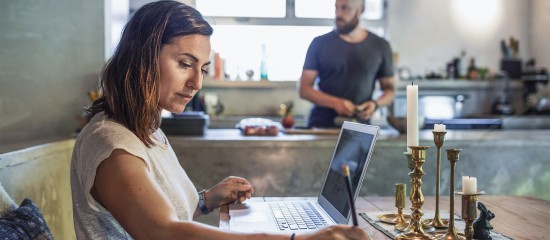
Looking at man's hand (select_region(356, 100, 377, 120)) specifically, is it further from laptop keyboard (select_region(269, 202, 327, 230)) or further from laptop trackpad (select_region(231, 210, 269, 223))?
laptop trackpad (select_region(231, 210, 269, 223))

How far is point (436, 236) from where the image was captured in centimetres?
129

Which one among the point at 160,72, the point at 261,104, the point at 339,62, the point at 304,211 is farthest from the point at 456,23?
the point at 160,72

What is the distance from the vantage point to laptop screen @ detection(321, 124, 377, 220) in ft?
4.21

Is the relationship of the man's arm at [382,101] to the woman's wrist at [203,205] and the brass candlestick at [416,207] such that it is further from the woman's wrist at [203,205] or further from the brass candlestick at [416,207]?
the brass candlestick at [416,207]

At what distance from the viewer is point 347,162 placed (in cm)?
141

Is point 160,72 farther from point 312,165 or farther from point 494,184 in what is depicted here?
point 494,184

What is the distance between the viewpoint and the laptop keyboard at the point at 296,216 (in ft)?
4.65

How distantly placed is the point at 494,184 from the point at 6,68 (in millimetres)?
2578

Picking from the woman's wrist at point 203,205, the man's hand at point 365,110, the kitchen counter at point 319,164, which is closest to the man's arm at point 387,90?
the man's hand at point 365,110

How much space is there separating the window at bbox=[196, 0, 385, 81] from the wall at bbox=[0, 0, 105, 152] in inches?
116

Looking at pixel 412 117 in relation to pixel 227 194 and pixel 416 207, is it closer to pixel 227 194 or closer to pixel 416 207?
pixel 416 207

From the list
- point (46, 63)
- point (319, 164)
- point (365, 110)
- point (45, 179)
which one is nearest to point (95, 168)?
point (45, 179)

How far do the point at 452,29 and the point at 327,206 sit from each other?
5.27 metres

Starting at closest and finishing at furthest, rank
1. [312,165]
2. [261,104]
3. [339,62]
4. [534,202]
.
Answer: [534,202], [312,165], [339,62], [261,104]
